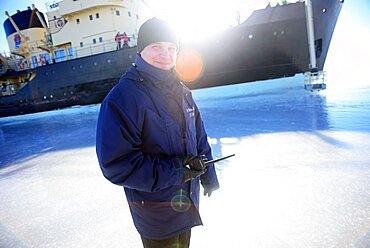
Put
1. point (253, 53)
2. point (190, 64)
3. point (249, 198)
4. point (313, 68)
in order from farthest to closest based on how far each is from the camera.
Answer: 1. point (190, 64)
2. point (253, 53)
3. point (313, 68)
4. point (249, 198)

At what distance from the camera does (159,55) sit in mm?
998

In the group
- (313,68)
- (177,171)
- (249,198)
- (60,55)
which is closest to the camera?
(177,171)

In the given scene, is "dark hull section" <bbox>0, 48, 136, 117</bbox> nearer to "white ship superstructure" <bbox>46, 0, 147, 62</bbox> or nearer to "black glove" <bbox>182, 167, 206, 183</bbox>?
"white ship superstructure" <bbox>46, 0, 147, 62</bbox>

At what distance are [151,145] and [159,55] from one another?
0.39 metres

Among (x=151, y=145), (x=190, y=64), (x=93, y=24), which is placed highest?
(x=93, y=24)

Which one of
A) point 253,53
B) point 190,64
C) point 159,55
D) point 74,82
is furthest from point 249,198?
point 74,82

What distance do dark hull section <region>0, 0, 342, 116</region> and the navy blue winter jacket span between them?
29.7 ft

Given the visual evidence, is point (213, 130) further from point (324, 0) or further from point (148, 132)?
point (324, 0)

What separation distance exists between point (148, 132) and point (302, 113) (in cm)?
454

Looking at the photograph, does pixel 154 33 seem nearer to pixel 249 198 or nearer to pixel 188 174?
pixel 188 174

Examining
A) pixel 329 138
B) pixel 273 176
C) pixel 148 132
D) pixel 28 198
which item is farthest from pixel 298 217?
pixel 28 198

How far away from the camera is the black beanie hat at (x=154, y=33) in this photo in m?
0.99

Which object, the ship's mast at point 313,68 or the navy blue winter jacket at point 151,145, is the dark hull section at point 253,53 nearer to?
the ship's mast at point 313,68

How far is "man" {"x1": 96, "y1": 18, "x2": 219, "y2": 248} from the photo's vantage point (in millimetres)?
892
